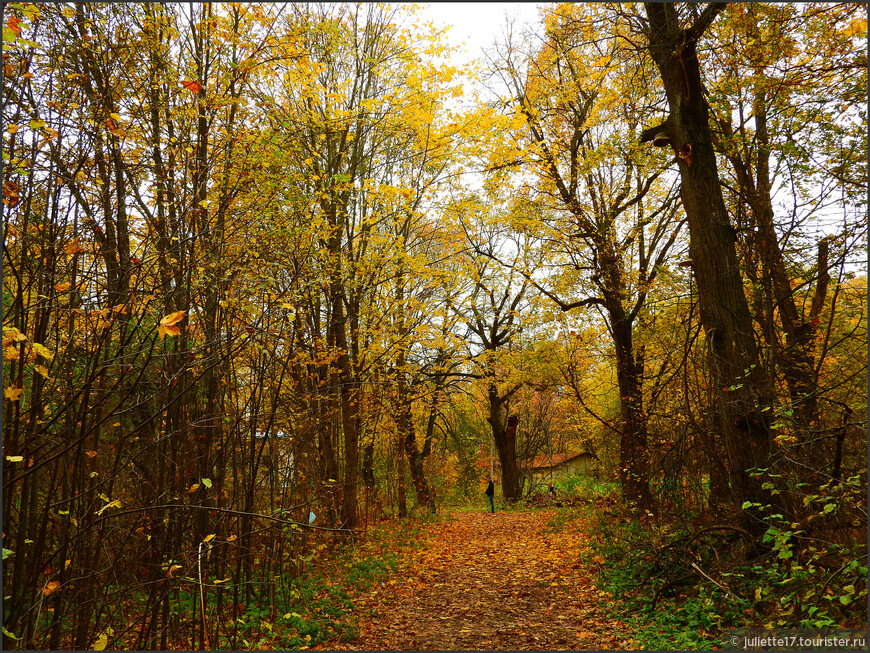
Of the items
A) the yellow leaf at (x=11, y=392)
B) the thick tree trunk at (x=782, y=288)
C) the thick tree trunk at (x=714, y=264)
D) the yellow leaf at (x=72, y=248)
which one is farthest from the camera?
the thick tree trunk at (x=714, y=264)

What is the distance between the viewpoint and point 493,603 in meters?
6.48

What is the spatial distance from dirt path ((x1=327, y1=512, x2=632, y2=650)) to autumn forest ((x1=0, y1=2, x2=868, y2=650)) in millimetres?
73

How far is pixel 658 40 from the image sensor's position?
5.98 m

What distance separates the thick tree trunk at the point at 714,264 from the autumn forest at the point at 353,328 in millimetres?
34

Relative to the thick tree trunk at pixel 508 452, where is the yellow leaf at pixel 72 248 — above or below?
above

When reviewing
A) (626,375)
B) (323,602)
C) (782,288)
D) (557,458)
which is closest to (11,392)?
(323,602)

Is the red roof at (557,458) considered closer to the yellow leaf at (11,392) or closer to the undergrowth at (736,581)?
the undergrowth at (736,581)

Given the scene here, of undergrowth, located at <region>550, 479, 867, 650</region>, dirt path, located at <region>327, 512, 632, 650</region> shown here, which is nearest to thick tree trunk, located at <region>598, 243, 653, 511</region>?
dirt path, located at <region>327, 512, 632, 650</region>

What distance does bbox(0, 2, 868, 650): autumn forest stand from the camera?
3596 mm

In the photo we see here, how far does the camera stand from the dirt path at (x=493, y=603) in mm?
5160

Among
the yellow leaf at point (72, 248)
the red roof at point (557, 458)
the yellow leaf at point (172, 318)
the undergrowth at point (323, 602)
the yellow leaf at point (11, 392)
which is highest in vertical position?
the yellow leaf at point (72, 248)

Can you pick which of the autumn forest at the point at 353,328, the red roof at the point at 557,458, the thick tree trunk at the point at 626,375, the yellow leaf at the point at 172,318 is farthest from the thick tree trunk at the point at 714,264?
the red roof at the point at 557,458

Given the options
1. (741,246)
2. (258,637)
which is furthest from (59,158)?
(741,246)

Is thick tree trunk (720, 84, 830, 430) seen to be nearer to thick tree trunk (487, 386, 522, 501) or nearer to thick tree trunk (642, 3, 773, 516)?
thick tree trunk (642, 3, 773, 516)
